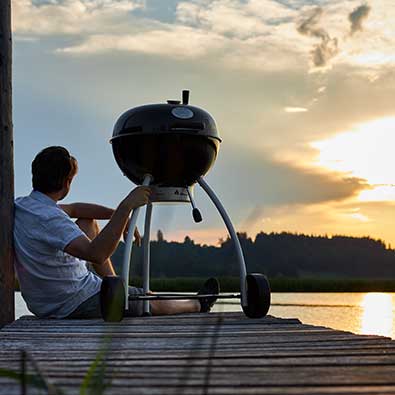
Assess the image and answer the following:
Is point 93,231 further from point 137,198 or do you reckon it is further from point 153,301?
point 137,198

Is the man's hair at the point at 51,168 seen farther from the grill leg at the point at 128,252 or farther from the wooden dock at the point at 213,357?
the wooden dock at the point at 213,357

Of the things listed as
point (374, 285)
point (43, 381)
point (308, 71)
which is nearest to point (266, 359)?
point (43, 381)

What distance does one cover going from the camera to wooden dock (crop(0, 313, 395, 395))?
1823mm

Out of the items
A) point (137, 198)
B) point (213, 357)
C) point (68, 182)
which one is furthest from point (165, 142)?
point (213, 357)

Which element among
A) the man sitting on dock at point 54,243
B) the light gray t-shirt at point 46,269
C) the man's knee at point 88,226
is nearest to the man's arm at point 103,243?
the man sitting on dock at point 54,243

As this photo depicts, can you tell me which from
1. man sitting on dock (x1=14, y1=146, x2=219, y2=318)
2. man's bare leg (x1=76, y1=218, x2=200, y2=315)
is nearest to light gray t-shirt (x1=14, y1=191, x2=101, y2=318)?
man sitting on dock (x1=14, y1=146, x2=219, y2=318)

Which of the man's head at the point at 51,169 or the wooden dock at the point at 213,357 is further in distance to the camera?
the man's head at the point at 51,169

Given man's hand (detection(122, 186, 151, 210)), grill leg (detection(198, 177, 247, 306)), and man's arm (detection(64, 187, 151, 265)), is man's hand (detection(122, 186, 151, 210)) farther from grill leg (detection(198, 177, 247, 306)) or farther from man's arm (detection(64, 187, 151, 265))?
grill leg (detection(198, 177, 247, 306))

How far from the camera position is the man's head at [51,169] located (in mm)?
3859

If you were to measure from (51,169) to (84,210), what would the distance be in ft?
1.94

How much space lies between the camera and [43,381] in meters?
1.06

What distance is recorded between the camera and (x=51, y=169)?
3.87 meters

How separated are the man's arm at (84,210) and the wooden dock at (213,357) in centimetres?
90

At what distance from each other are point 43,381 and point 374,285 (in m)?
28.0
